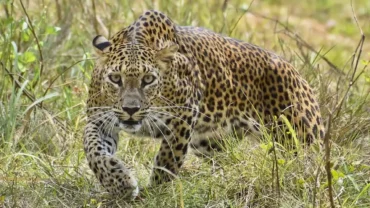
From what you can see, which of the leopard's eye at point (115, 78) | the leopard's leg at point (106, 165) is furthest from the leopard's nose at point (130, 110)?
the leopard's leg at point (106, 165)

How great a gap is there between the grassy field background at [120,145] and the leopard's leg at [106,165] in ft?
0.28

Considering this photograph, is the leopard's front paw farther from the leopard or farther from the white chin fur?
the white chin fur

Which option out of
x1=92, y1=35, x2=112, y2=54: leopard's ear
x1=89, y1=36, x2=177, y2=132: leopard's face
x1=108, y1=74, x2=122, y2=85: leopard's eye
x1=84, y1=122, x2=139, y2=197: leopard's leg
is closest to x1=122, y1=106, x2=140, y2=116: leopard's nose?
x1=89, y1=36, x2=177, y2=132: leopard's face

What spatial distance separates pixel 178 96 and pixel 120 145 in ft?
3.58

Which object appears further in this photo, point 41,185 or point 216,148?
point 216,148

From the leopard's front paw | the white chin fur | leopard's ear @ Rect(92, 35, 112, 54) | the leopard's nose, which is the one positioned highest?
leopard's ear @ Rect(92, 35, 112, 54)

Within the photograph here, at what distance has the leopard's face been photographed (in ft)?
23.6

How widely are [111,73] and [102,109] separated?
29 centimetres

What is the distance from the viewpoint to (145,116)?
7.28 metres

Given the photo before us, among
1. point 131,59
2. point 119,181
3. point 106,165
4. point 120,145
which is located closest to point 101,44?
point 131,59

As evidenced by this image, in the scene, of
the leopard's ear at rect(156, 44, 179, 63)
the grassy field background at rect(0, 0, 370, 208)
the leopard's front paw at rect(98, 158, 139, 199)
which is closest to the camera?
the grassy field background at rect(0, 0, 370, 208)

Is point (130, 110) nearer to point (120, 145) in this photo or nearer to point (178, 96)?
point (178, 96)

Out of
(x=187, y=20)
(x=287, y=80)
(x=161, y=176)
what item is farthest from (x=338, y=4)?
(x=161, y=176)

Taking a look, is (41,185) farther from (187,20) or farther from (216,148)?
(187,20)
